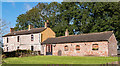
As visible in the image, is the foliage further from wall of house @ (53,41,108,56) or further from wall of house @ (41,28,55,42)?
wall of house @ (53,41,108,56)

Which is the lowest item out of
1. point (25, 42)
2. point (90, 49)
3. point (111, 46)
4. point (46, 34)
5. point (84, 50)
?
point (84, 50)

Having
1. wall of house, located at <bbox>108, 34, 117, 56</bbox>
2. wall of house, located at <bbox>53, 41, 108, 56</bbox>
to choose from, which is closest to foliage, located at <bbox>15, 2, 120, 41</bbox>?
wall of house, located at <bbox>108, 34, 117, 56</bbox>

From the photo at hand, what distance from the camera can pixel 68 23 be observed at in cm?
4647

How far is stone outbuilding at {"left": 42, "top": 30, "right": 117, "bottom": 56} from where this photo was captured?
27733 mm

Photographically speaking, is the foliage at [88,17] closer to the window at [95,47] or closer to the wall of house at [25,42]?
the wall of house at [25,42]

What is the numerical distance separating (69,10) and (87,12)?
5626 mm

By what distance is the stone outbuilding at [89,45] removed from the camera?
2773 centimetres

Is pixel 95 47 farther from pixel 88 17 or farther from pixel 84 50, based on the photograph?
pixel 88 17

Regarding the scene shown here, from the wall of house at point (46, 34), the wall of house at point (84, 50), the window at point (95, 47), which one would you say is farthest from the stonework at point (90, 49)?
the wall of house at point (46, 34)

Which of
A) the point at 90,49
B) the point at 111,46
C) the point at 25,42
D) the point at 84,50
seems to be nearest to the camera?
the point at 111,46

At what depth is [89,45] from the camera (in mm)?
29156

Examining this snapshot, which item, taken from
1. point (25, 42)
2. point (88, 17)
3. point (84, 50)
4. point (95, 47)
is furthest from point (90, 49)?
point (25, 42)

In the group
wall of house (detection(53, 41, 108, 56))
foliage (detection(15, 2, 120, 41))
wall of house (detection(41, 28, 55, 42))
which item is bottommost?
wall of house (detection(53, 41, 108, 56))

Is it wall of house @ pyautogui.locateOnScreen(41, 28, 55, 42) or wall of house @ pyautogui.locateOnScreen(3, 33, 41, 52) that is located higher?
wall of house @ pyautogui.locateOnScreen(41, 28, 55, 42)
